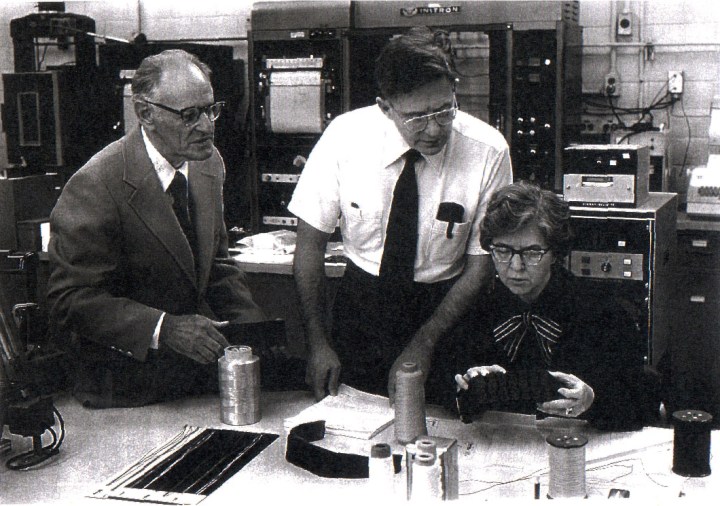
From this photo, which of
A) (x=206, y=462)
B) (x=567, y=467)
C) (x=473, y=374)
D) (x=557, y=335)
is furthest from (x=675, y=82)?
(x=206, y=462)

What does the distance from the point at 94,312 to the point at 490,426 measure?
91 cm

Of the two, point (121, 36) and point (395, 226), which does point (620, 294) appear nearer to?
point (395, 226)

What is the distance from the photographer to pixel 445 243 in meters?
2.23

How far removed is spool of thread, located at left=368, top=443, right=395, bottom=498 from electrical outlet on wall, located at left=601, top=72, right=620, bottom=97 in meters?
3.31

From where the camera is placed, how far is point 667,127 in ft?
14.0

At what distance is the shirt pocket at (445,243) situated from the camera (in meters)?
2.22

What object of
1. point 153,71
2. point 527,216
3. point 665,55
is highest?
point 665,55

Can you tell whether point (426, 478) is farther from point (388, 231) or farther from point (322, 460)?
point (388, 231)

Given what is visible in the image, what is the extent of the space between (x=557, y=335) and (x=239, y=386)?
0.75 metres

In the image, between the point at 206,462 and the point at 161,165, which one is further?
the point at 161,165

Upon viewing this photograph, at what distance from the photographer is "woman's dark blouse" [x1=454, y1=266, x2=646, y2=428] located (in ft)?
6.23

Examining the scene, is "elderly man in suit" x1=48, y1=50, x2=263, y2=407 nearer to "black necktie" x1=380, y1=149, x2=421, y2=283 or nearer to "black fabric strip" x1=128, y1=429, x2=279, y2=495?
"black fabric strip" x1=128, y1=429, x2=279, y2=495

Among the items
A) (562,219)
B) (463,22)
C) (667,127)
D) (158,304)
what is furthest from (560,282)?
(667,127)

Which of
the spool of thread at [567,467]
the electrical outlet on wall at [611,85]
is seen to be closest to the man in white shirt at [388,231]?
the spool of thread at [567,467]
